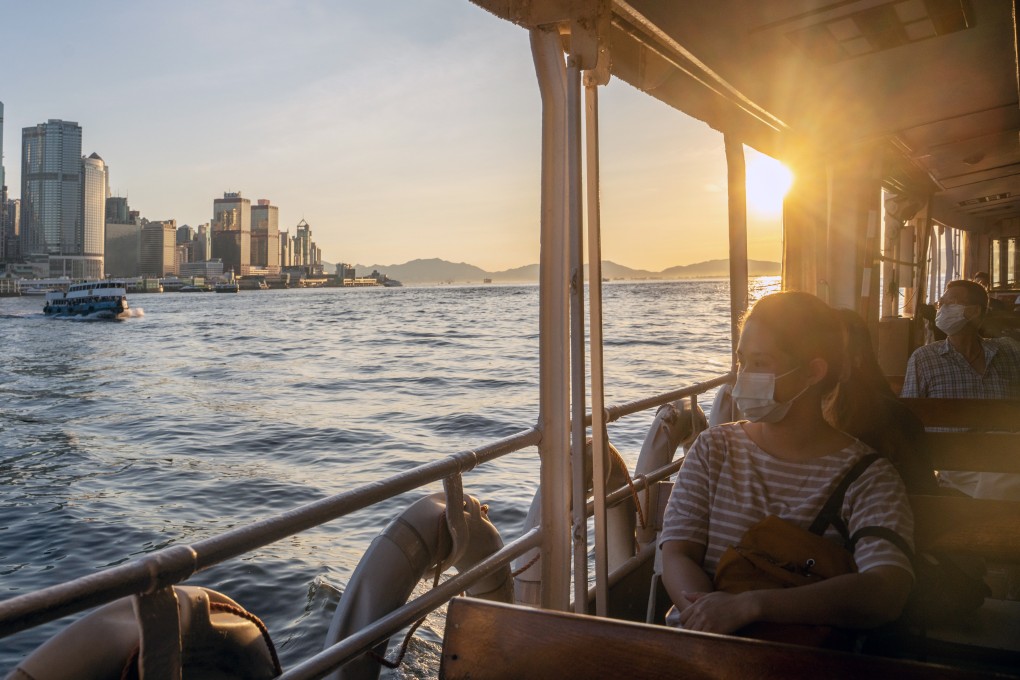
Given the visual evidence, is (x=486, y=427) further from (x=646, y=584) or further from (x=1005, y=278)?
(x=646, y=584)

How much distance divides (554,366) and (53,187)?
204443 mm

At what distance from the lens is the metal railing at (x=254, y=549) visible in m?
1.08

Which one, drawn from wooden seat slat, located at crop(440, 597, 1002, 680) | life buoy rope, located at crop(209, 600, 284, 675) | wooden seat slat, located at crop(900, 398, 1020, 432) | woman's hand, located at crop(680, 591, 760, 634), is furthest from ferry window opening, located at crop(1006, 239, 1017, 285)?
life buoy rope, located at crop(209, 600, 284, 675)

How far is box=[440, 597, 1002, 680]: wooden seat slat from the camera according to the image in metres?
1.11

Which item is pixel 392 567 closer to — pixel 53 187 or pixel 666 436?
pixel 666 436

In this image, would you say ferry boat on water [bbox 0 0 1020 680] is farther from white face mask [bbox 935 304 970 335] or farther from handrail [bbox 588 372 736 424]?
white face mask [bbox 935 304 970 335]

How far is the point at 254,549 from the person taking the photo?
54.2 inches

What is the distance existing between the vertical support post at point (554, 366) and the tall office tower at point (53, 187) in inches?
7586

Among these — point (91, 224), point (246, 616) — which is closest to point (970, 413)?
point (246, 616)

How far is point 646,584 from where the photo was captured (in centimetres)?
321

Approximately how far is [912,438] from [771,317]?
865mm

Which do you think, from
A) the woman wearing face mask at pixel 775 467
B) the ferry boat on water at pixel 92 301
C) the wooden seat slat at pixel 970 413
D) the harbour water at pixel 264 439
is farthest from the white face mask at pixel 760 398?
the ferry boat on water at pixel 92 301

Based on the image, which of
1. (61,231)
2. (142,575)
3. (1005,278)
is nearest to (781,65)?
(142,575)

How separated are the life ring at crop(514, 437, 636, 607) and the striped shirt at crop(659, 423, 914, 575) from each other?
2.12 feet
